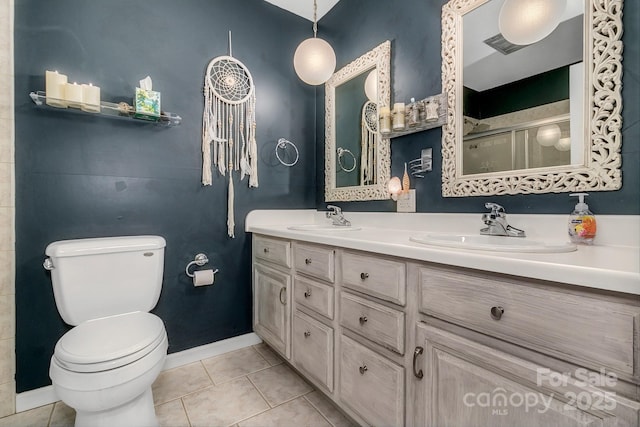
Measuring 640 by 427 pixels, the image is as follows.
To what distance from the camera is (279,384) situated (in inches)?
62.8

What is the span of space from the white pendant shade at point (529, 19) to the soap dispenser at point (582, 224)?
645 millimetres

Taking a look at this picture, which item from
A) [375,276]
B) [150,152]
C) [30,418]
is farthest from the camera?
[150,152]

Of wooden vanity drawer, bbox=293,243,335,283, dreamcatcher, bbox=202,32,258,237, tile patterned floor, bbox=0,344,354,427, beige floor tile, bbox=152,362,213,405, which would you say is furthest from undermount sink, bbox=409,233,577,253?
beige floor tile, bbox=152,362,213,405

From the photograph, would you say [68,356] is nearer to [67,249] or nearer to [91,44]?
[67,249]

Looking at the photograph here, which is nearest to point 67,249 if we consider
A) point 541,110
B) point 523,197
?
point 523,197

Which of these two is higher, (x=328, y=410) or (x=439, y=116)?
(x=439, y=116)

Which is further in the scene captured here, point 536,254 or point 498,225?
point 498,225

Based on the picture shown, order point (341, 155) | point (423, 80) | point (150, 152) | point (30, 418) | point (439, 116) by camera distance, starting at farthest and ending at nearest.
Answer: point (341, 155), point (150, 152), point (423, 80), point (439, 116), point (30, 418)

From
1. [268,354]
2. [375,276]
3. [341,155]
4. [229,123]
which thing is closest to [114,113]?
[229,123]

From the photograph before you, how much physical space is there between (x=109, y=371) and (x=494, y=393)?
49.1 inches

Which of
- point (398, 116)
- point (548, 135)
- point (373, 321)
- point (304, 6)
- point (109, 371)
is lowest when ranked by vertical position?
point (109, 371)

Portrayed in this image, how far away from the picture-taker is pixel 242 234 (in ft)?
6.63

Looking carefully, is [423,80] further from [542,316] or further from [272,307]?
[272,307]

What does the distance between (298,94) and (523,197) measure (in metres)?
1.74
